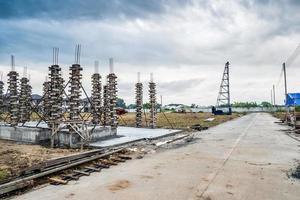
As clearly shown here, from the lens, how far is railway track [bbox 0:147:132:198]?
8445 mm

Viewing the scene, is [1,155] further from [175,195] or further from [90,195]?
[175,195]

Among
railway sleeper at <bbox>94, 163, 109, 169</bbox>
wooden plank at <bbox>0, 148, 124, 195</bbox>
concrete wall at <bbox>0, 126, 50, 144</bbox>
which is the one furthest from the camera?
concrete wall at <bbox>0, 126, 50, 144</bbox>

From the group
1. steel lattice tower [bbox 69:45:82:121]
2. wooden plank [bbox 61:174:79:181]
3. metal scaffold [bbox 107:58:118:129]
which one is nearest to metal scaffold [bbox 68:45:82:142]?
steel lattice tower [bbox 69:45:82:121]

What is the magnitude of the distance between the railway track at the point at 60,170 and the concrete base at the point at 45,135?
13.1 feet

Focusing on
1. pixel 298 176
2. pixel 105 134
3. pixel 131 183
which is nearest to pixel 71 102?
pixel 105 134

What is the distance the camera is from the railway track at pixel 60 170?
8445mm

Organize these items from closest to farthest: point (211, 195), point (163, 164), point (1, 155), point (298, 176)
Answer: point (211, 195) < point (298, 176) < point (163, 164) < point (1, 155)

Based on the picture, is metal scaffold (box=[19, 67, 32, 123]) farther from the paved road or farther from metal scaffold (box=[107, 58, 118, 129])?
the paved road

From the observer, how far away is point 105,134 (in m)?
20.3

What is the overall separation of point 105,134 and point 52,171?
410 inches

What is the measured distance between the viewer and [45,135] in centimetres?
1883

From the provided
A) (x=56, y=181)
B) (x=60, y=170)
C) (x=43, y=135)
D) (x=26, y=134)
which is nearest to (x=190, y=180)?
(x=56, y=181)

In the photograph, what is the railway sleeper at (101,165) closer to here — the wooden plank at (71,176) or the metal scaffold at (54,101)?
the wooden plank at (71,176)

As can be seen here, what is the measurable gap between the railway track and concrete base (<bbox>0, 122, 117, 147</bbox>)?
3981mm
